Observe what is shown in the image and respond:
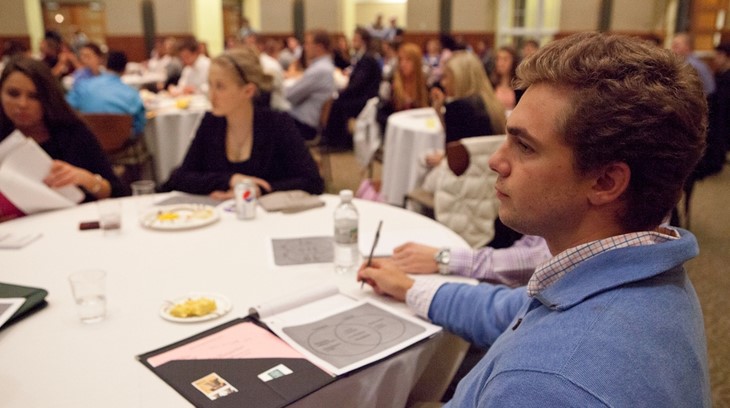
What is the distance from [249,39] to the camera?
1088 centimetres

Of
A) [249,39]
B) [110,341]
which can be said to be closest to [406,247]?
[110,341]

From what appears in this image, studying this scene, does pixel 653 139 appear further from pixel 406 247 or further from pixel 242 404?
pixel 406 247

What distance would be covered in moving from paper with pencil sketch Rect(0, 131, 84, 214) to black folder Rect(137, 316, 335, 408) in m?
1.23

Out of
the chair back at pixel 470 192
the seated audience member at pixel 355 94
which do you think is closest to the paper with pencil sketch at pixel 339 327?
the chair back at pixel 470 192

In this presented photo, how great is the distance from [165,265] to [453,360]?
33.6 inches

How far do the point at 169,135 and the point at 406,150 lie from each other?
2185 millimetres

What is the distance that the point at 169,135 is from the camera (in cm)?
518

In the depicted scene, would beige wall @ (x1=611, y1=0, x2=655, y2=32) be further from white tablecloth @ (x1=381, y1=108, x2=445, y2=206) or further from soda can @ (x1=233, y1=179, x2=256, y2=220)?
soda can @ (x1=233, y1=179, x2=256, y2=220)

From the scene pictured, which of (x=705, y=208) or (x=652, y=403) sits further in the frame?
(x=705, y=208)

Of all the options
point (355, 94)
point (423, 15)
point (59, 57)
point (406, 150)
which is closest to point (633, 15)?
point (423, 15)

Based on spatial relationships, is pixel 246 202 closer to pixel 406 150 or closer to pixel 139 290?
pixel 139 290

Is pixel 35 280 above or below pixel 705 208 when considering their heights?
above

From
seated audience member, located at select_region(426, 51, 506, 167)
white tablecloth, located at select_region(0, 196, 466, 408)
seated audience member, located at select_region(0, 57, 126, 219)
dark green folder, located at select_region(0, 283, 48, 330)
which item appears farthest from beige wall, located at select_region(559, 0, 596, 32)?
dark green folder, located at select_region(0, 283, 48, 330)

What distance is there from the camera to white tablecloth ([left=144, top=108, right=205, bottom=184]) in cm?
511
